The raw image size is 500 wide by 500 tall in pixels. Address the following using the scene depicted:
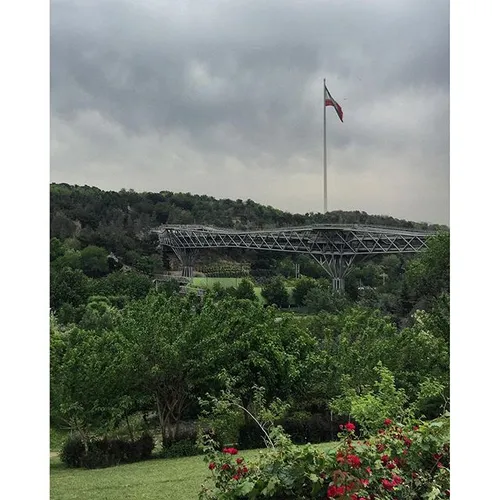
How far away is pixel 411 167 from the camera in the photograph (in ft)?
8.61

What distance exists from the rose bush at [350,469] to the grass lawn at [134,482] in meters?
0.13

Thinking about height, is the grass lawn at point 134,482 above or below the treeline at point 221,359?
below

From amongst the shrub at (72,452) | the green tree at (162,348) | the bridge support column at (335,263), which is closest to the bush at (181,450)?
the green tree at (162,348)

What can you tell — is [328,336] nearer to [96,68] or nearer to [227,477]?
[227,477]

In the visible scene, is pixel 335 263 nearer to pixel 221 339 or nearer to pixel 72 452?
pixel 221 339

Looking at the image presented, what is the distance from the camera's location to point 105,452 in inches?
103

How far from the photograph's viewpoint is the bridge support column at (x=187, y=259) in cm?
275

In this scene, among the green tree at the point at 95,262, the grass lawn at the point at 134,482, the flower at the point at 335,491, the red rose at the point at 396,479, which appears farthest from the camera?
the green tree at the point at 95,262

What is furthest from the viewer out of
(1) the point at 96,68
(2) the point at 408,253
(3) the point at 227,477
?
(2) the point at 408,253

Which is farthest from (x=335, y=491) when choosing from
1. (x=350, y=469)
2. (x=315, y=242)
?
(x=315, y=242)

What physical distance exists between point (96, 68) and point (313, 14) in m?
0.83

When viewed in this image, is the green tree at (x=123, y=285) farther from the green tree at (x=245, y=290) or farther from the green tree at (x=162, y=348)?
the green tree at (x=245, y=290)

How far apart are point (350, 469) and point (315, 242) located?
0.92m
